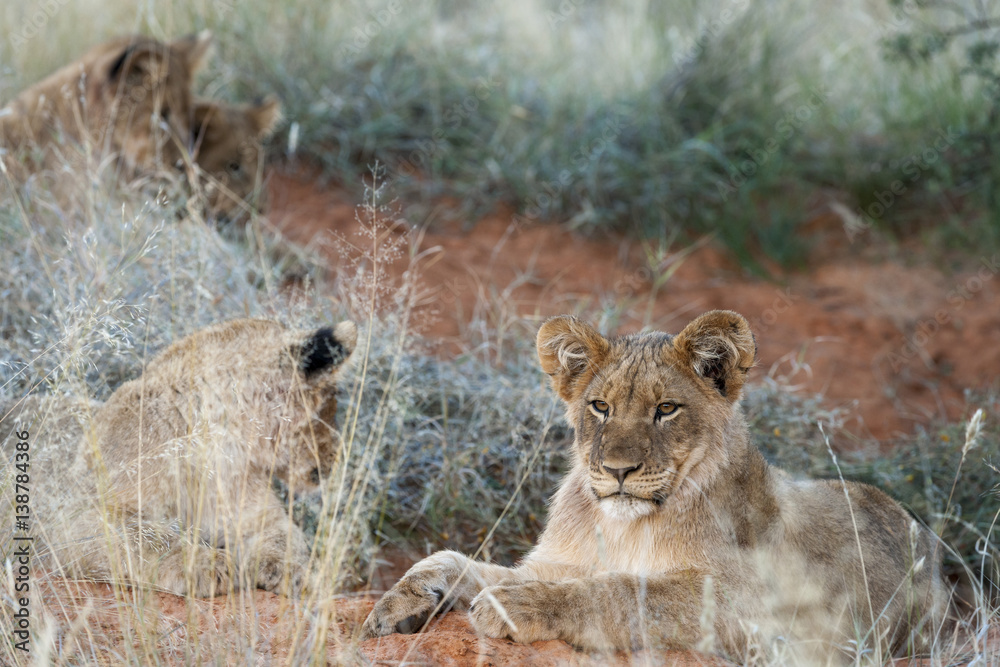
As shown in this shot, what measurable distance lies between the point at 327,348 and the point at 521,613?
1.23 meters

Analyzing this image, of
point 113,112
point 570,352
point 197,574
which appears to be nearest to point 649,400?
point 570,352

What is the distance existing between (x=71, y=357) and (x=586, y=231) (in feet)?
18.3

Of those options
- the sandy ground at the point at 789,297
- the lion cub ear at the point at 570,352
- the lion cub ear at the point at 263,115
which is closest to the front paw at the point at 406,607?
the lion cub ear at the point at 570,352

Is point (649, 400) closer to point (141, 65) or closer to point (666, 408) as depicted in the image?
point (666, 408)

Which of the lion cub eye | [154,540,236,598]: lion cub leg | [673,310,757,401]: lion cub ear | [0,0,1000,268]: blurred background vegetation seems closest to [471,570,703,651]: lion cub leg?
the lion cub eye

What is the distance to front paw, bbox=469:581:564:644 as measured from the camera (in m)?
3.13

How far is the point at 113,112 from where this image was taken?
612 cm

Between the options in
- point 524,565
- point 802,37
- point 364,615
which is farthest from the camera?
point 802,37

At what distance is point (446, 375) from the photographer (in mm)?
5367

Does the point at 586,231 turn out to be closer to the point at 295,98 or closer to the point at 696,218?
the point at 696,218

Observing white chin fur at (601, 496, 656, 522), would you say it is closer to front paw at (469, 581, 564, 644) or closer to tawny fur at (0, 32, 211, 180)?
front paw at (469, 581, 564, 644)

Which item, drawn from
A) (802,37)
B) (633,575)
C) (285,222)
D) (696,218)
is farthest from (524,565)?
(802,37)

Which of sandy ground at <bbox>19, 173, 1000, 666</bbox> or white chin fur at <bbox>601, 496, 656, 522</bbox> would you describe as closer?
white chin fur at <bbox>601, 496, 656, 522</bbox>

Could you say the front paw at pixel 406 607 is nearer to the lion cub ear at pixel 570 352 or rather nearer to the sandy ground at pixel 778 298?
the lion cub ear at pixel 570 352
